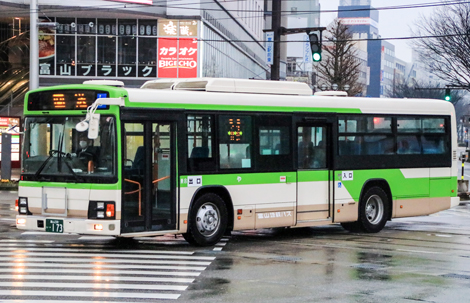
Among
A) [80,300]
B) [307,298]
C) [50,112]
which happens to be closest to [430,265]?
[307,298]

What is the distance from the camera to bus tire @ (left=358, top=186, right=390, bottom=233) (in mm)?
17594

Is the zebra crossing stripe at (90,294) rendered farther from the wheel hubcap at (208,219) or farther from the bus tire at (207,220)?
the wheel hubcap at (208,219)

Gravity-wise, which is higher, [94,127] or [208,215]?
[94,127]

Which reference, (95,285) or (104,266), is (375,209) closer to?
(104,266)

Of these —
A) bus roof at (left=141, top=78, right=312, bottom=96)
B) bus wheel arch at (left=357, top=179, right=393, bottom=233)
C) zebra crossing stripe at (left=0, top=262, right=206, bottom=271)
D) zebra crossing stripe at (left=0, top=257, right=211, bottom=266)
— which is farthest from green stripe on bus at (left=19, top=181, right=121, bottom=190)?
bus wheel arch at (left=357, top=179, right=393, bottom=233)

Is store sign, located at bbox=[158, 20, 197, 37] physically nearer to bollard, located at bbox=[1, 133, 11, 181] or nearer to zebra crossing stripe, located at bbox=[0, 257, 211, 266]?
bollard, located at bbox=[1, 133, 11, 181]

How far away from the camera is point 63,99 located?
14.0 meters

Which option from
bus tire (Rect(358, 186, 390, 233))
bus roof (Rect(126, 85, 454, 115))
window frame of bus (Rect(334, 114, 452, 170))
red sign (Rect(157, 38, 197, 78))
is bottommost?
bus tire (Rect(358, 186, 390, 233))

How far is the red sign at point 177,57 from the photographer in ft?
138

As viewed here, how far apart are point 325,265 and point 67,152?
4.74 meters

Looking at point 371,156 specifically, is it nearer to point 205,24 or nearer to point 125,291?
point 125,291

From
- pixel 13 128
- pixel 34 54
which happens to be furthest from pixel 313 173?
pixel 13 128

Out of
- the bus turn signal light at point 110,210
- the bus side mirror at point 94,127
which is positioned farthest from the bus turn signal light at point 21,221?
the bus side mirror at point 94,127

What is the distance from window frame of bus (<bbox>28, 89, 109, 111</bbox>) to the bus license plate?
1.99 metres
